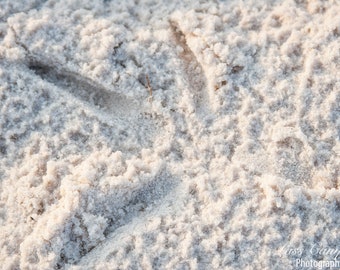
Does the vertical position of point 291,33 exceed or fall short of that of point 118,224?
it exceeds it

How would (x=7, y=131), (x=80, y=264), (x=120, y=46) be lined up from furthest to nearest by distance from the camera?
(x=120, y=46) < (x=7, y=131) < (x=80, y=264)

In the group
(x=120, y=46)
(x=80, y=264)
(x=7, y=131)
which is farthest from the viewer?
(x=120, y=46)

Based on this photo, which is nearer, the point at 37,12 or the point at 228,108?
the point at 228,108

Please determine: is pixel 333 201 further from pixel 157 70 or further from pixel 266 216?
pixel 157 70

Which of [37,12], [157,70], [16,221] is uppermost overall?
[37,12]

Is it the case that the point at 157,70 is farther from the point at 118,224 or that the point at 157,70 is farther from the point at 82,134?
the point at 118,224

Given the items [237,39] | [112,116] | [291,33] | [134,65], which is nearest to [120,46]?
[134,65]
